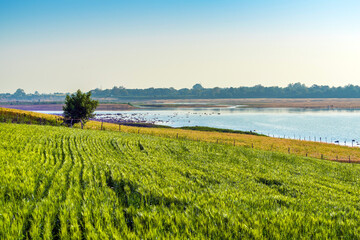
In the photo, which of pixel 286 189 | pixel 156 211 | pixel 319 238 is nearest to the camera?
pixel 319 238

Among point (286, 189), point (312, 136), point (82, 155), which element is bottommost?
point (312, 136)

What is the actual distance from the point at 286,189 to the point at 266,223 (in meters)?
11.1

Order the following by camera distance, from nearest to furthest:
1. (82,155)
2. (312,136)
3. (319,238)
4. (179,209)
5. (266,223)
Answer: (319,238), (266,223), (179,209), (82,155), (312,136)

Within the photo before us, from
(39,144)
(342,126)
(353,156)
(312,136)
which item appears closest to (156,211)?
(39,144)

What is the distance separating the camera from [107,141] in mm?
33781

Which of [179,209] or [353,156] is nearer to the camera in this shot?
[179,209]

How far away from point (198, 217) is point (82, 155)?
658 inches

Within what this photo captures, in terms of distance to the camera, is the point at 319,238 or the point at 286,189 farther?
the point at 286,189

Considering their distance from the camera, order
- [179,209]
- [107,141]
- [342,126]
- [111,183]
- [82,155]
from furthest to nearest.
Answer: [342,126] < [107,141] < [82,155] < [111,183] < [179,209]

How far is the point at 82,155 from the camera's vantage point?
22.9 metres

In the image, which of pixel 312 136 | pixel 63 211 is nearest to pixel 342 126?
pixel 312 136

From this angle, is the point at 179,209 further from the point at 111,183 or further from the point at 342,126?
the point at 342,126

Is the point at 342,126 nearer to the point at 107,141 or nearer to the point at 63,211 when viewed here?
the point at 107,141

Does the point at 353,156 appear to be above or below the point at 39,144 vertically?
below
